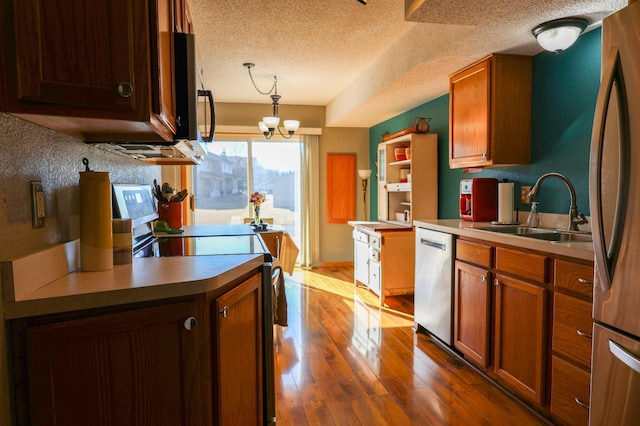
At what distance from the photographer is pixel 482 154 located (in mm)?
2945

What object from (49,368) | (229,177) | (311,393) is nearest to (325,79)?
(229,177)

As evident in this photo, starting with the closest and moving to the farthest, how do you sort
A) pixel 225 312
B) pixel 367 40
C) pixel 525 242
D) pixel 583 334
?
pixel 225 312, pixel 583 334, pixel 525 242, pixel 367 40

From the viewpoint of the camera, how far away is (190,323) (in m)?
1.20

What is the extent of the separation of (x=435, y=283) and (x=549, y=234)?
90 cm

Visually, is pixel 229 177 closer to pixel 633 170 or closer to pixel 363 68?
pixel 363 68

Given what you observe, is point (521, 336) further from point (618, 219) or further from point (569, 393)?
point (618, 219)

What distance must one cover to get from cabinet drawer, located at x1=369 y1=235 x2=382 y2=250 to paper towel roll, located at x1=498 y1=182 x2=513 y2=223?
1.43 meters

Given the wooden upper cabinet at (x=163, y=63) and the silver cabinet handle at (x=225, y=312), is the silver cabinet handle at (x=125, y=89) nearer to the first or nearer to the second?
the wooden upper cabinet at (x=163, y=63)

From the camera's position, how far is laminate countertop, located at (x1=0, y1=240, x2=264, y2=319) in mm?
1043

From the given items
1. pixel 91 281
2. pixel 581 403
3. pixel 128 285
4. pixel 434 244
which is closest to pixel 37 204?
pixel 91 281

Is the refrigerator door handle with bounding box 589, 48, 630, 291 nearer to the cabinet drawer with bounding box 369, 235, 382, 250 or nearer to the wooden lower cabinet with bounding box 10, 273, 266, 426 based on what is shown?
the wooden lower cabinet with bounding box 10, 273, 266, 426

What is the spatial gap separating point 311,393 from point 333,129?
4.53 metres

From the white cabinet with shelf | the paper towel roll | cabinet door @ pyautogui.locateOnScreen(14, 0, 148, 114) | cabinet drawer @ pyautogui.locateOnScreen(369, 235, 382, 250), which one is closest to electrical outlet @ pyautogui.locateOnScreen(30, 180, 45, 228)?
cabinet door @ pyautogui.locateOnScreen(14, 0, 148, 114)

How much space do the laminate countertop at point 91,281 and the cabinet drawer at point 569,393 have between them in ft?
5.16
